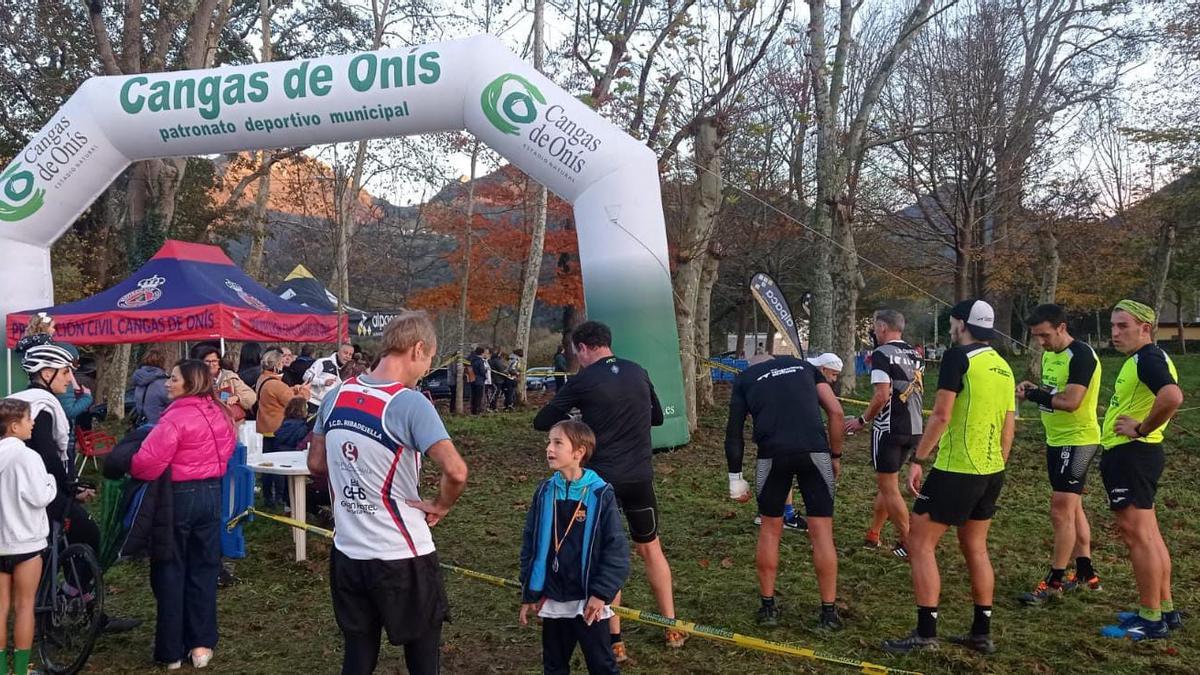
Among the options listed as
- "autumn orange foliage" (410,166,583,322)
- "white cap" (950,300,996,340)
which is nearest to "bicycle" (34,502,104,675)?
"white cap" (950,300,996,340)

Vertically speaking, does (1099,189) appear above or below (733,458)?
above

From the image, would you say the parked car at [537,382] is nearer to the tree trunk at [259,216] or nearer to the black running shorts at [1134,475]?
the tree trunk at [259,216]

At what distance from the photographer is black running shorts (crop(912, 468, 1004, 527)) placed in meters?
4.66

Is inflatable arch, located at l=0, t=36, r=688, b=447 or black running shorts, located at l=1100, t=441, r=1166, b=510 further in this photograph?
inflatable arch, located at l=0, t=36, r=688, b=447

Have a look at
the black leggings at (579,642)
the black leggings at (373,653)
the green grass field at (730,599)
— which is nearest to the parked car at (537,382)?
the green grass field at (730,599)

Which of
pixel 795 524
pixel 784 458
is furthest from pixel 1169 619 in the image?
pixel 795 524

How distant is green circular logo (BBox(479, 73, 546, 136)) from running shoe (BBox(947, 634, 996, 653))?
22.6 ft

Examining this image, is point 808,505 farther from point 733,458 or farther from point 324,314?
point 324,314

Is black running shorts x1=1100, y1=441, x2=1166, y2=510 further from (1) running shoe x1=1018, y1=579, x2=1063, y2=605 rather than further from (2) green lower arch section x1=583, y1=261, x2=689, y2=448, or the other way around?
(2) green lower arch section x1=583, y1=261, x2=689, y2=448

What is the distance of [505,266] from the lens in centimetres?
2958

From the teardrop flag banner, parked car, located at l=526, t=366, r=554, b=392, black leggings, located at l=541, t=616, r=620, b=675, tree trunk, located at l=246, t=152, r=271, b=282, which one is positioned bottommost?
black leggings, located at l=541, t=616, r=620, b=675

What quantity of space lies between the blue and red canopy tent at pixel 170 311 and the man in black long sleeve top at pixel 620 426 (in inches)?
294

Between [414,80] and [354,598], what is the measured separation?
7650mm

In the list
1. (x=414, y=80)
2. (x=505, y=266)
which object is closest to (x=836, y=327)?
(x=414, y=80)
